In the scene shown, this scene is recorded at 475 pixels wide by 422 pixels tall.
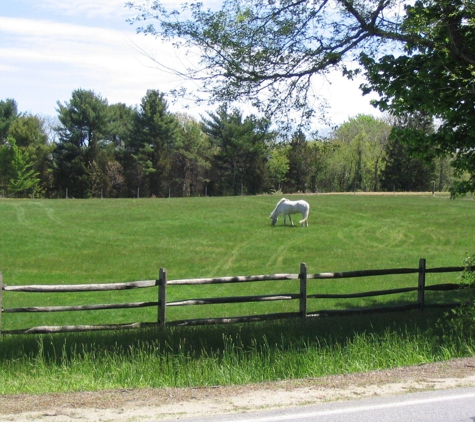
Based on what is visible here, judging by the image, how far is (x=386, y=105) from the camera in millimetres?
13695

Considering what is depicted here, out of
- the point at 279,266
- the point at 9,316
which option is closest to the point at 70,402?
the point at 9,316

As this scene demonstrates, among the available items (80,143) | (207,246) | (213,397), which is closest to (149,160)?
(80,143)

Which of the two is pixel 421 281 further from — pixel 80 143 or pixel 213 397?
pixel 80 143

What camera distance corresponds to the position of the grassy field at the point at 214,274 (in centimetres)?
1045

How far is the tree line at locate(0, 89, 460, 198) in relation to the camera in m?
81.8

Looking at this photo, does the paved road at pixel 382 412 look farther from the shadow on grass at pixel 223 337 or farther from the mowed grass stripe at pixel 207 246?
the mowed grass stripe at pixel 207 246

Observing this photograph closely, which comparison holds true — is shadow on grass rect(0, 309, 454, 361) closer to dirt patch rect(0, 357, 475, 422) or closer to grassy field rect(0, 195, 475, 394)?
grassy field rect(0, 195, 475, 394)

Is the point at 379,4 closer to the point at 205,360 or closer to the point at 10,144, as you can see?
the point at 205,360

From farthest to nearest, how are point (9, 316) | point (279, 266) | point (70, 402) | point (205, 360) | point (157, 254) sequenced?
point (157, 254), point (279, 266), point (9, 316), point (205, 360), point (70, 402)

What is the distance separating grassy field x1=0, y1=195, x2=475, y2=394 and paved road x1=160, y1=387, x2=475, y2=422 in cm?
249

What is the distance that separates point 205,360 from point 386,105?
6807 millimetres

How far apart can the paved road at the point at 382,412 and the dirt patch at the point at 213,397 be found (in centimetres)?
27

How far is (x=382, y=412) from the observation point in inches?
278

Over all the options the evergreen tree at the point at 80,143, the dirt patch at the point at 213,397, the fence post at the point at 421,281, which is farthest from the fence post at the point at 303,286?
the evergreen tree at the point at 80,143
